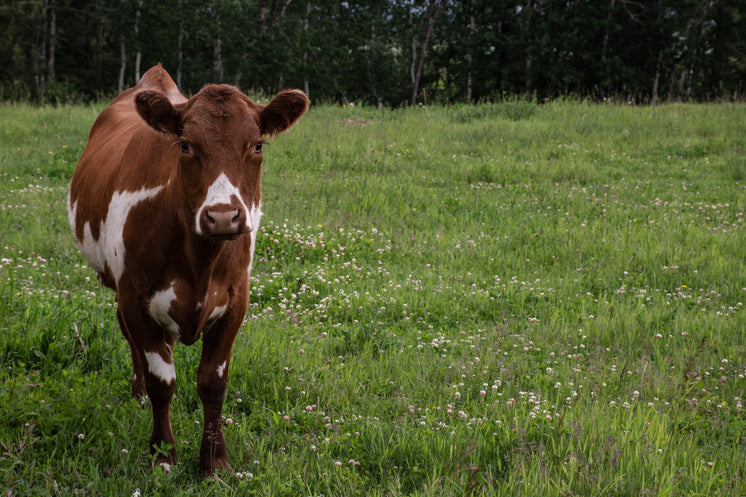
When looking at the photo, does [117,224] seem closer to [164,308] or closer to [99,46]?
[164,308]

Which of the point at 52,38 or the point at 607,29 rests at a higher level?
the point at 607,29

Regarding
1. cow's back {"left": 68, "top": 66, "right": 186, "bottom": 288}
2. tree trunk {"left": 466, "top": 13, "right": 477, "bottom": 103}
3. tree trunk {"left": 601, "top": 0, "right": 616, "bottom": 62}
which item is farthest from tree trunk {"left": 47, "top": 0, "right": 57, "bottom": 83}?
cow's back {"left": 68, "top": 66, "right": 186, "bottom": 288}

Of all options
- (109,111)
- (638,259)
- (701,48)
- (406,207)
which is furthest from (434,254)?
(701,48)

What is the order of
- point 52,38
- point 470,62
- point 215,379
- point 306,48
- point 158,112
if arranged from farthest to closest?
point 470,62 < point 306,48 < point 52,38 < point 215,379 < point 158,112

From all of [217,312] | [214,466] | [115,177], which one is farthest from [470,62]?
[214,466]

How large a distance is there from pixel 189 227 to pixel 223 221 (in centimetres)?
58

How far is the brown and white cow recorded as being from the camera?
Answer: 10.1 feet

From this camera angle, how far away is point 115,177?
13.3ft

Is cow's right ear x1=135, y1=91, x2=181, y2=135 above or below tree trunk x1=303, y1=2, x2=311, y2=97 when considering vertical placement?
below

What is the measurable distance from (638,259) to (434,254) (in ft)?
8.29

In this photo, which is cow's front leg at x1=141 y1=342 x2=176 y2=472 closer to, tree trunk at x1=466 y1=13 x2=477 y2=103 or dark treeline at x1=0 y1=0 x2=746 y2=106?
dark treeline at x1=0 y1=0 x2=746 y2=106

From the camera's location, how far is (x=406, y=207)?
9.48 meters

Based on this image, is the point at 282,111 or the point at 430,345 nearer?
the point at 282,111

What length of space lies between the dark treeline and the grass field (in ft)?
90.7
